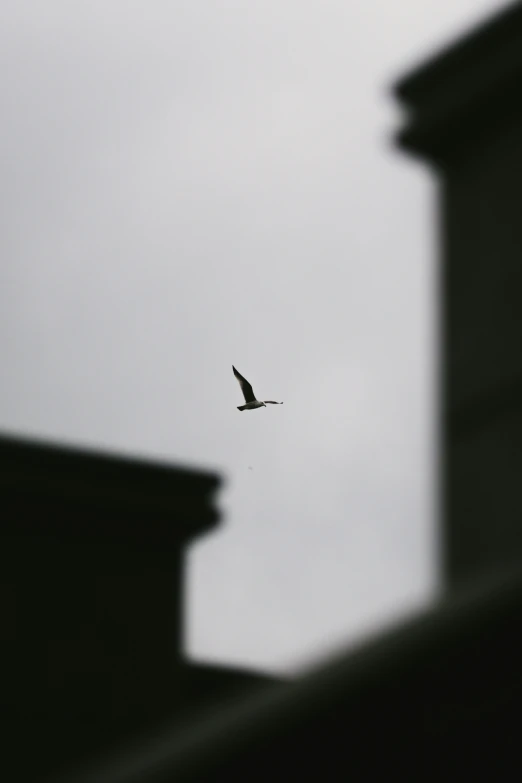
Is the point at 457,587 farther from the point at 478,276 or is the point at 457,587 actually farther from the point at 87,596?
the point at 87,596

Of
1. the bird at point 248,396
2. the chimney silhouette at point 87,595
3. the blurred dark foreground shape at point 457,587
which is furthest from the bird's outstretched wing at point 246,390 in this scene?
the blurred dark foreground shape at point 457,587

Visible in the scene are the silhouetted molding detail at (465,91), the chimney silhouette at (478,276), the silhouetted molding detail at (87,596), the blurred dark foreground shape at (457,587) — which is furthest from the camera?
the silhouetted molding detail at (87,596)

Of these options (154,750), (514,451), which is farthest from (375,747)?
(514,451)

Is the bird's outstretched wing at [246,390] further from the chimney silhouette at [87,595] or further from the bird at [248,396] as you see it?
the chimney silhouette at [87,595]

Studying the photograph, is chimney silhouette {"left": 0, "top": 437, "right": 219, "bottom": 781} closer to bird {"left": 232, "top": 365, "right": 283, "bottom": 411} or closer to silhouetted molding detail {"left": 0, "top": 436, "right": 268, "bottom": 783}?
silhouetted molding detail {"left": 0, "top": 436, "right": 268, "bottom": 783}

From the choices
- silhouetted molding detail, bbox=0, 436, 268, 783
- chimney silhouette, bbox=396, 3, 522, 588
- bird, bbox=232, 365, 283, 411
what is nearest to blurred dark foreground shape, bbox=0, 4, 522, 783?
chimney silhouette, bbox=396, 3, 522, 588

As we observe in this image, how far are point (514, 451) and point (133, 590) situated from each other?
7.86 meters

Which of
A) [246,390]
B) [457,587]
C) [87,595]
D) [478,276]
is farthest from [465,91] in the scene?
[246,390]

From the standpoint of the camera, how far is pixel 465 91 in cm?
742

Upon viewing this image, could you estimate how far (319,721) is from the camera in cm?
621

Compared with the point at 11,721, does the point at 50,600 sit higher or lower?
higher

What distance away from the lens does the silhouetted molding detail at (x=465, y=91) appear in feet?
23.6

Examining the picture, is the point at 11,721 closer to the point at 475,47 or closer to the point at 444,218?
the point at 444,218

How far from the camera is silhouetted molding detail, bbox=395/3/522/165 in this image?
719 cm
